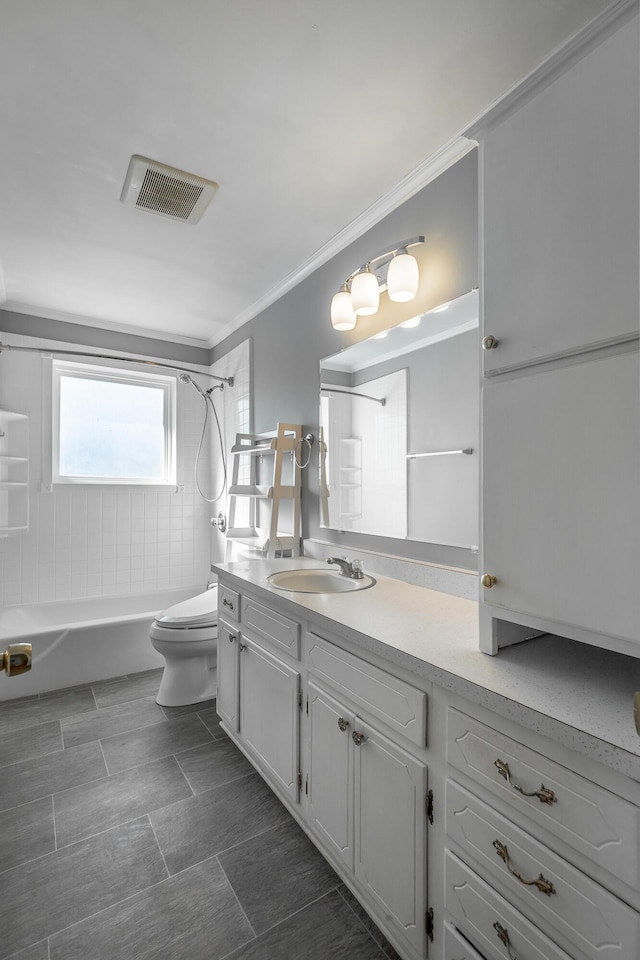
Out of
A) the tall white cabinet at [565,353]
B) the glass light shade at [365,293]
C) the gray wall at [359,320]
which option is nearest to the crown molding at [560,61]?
the tall white cabinet at [565,353]

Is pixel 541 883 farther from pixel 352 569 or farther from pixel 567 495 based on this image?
pixel 352 569

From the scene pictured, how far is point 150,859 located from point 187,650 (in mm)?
1106

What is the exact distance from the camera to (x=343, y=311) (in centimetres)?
216

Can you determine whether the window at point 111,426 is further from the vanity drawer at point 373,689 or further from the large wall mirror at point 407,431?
the vanity drawer at point 373,689

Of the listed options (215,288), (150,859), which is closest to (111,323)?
(215,288)

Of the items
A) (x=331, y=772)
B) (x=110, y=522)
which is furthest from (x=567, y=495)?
(x=110, y=522)

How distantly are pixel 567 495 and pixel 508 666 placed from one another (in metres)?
0.40

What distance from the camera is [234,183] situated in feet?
6.42

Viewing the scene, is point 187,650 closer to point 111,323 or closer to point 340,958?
point 340,958

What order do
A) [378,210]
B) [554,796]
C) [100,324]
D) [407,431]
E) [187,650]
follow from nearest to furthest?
1. [554,796]
2. [407,431]
3. [378,210]
4. [187,650]
5. [100,324]

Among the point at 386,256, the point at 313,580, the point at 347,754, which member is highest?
the point at 386,256

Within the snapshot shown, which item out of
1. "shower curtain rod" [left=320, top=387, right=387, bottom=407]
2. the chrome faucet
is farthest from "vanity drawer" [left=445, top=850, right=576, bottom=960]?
"shower curtain rod" [left=320, top=387, right=387, bottom=407]

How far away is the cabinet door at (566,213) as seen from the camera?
0.87m

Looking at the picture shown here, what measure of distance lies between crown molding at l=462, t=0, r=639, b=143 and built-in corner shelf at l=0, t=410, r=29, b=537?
3191mm
